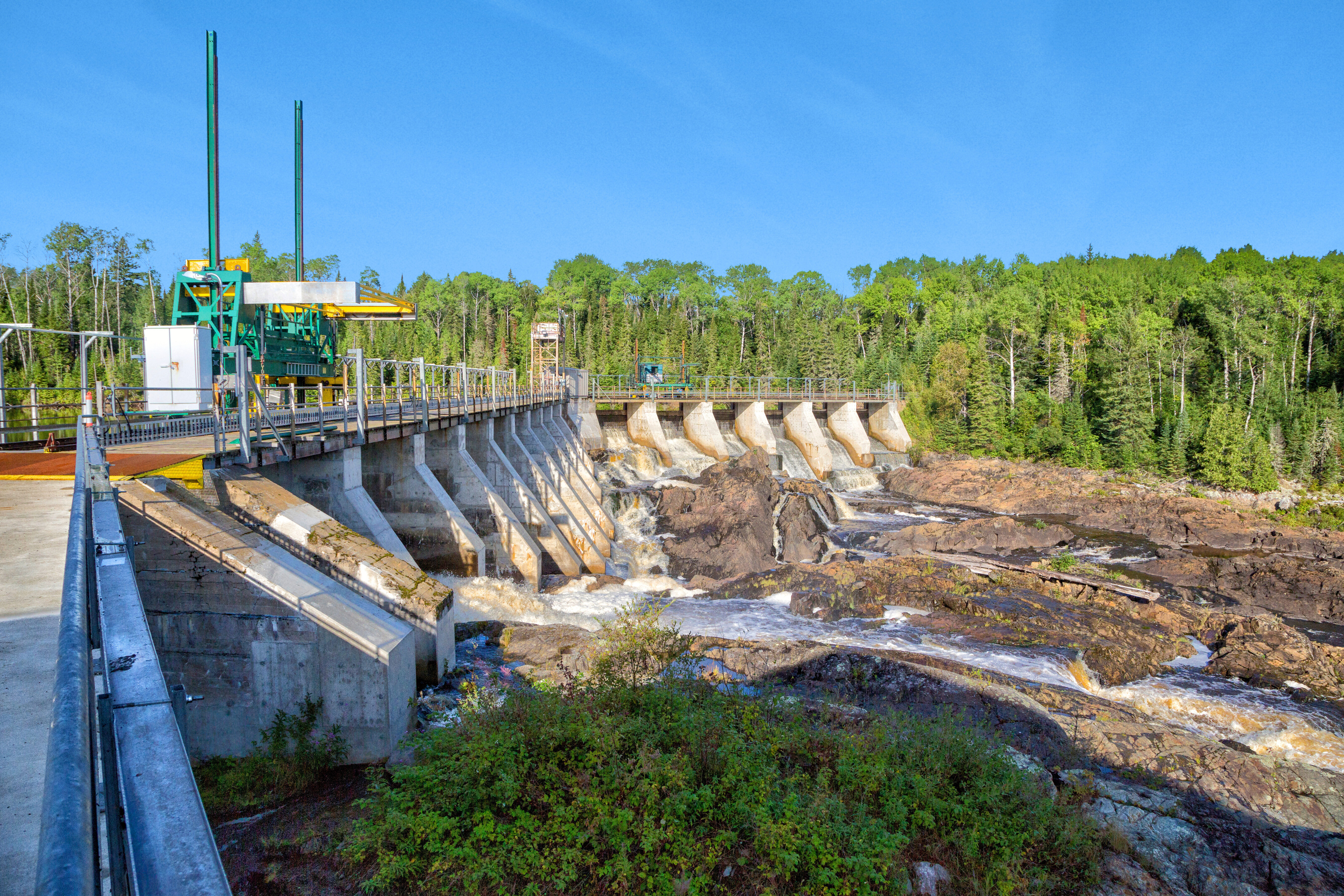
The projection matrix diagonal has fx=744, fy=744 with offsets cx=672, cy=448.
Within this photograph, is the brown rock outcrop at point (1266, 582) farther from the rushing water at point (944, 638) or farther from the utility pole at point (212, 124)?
the utility pole at point (212, 124)

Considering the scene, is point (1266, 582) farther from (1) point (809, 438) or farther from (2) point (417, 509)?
(1) point (809, 438)

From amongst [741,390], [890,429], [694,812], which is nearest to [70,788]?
[694,812]

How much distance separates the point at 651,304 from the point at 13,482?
87.2m

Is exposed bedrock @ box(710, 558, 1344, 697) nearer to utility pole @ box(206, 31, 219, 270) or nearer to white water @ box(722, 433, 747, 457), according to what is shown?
utility pole @ box(206, 31, 219, 270)

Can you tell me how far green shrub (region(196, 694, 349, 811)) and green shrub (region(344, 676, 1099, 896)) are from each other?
110 cm

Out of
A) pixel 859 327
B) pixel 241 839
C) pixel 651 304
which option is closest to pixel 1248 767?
pixel 241 839

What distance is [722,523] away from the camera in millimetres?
25438

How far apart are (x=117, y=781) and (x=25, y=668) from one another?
7.57 feet

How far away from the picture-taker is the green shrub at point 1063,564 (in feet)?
70.2

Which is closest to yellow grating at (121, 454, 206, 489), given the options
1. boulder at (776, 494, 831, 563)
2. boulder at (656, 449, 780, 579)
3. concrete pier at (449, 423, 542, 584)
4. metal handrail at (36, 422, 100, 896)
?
metal handrail at (36, 422, 100, 896)

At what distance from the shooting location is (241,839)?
686 centimetres

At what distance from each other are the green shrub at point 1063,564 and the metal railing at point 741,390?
2306 cm

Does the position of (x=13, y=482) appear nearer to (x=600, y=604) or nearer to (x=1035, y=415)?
(x=600, y=604)

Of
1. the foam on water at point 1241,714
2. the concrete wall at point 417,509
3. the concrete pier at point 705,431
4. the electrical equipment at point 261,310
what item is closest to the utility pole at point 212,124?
the electrical equipment at point 261,310
